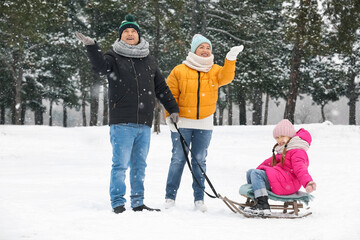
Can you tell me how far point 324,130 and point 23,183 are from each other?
14.1 m

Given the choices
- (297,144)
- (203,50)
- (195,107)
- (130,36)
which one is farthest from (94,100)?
(297,144)

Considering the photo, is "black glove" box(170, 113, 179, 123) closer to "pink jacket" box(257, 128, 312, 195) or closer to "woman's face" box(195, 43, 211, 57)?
"woman's face" box(195, 43, 211, 57)

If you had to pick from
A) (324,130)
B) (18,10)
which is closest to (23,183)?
(18,10)

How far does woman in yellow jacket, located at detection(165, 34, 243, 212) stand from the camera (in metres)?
4.96

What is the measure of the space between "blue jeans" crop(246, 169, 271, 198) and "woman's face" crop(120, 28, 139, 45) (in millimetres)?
2149

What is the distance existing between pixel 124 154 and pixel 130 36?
4.63ft

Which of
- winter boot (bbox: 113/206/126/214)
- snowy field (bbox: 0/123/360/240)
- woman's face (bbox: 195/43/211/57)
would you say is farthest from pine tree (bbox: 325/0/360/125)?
winter boot (bbox: 113/206/126/214)

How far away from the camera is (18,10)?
579 inches

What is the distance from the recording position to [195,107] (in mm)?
4980

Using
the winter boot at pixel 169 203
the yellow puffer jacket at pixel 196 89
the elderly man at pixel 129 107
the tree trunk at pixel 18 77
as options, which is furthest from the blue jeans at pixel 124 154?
the tree trunk at pixel 18 77

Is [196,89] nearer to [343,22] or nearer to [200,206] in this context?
[200,206]

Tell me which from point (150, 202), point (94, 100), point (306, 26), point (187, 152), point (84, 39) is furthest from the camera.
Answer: point (94, 100)

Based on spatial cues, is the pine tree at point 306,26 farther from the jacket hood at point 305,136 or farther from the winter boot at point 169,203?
the winter boot at point 169,203

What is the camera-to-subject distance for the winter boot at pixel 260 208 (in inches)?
174
